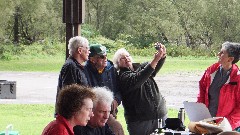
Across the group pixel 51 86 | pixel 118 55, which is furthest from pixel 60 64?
pixel 118 55

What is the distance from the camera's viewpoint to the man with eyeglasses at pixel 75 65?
4664 mm

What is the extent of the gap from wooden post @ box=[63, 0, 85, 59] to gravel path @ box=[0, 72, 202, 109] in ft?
3.54

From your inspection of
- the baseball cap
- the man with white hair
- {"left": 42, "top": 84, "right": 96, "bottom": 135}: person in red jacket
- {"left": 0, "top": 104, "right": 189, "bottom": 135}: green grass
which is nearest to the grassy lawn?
{"left": 0, "top": 104, "right": 189, "bottom": 135}: green grass

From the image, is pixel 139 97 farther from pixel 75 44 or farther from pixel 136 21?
pixel 136 21

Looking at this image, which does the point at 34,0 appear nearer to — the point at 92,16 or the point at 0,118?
the point at 92,16

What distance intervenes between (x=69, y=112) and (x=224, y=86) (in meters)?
1.68

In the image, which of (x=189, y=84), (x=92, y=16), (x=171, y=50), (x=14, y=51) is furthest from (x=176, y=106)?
(x=14, y=51)

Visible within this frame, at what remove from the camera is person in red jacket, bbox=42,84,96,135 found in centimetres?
339

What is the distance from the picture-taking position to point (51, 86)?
6984mm

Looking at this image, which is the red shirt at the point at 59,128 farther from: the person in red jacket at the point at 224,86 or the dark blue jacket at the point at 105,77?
the person in red jacket at the point at 224,86

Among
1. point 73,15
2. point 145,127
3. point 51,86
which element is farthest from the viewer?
point 51,86

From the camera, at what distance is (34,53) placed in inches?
249

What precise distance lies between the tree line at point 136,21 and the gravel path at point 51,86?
20.0 inches

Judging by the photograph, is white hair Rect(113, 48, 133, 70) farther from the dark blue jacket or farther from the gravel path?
the gravel path
